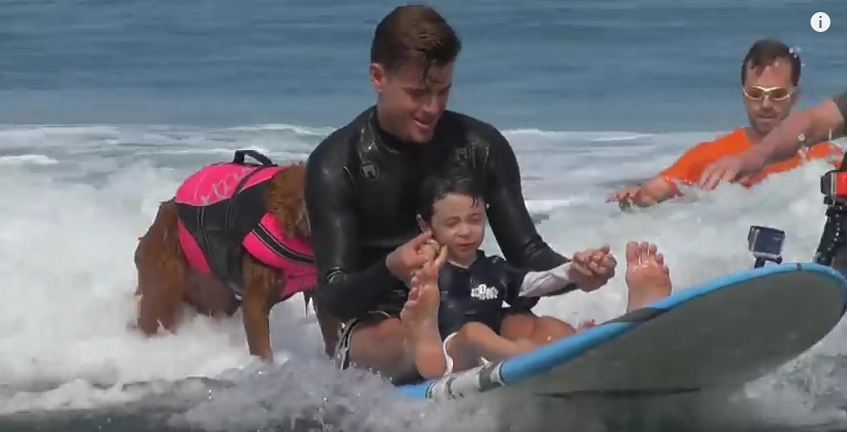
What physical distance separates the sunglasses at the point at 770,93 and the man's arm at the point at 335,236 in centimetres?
263

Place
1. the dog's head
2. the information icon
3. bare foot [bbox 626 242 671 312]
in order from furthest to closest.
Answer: the information icon, the dog's head, bare foot [bbox 626 242 671 312]

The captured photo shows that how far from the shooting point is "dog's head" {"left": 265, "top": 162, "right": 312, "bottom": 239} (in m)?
5.37

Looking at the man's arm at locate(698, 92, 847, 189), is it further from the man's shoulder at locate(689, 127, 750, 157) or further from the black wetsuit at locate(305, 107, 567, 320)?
the man's shoulder at locate(689, 127, 750, 157)

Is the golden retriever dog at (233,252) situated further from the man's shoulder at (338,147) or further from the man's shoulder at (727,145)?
the man's shoulder at (727,145)

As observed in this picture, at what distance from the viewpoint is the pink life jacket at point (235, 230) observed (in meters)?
5.42

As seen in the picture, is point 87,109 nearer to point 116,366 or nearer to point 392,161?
point 116,366

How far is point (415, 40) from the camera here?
15.3 ft

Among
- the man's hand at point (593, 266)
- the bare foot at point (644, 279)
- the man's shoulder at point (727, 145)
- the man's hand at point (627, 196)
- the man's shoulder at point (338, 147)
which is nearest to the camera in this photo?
the bare foot at point (644, 279)

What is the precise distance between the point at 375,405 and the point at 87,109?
350 inches

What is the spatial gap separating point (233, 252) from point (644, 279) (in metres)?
1.66

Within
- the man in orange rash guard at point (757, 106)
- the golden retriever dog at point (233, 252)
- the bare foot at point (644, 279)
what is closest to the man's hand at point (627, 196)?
the man in orange rash guard at point (757, 106)

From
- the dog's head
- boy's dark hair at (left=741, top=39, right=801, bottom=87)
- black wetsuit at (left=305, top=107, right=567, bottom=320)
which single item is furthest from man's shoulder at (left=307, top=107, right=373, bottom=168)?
boy's dark hair at (left=741, top=39, right=801, bottom=87)

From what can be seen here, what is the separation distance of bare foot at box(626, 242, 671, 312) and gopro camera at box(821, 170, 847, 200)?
2.69ft

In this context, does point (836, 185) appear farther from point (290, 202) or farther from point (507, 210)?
point (290, 202)
